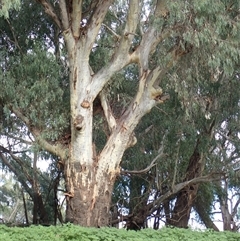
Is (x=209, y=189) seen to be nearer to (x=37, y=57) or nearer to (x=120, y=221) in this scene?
(x=120, y=221)

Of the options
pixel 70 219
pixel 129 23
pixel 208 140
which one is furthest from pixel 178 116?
pixel 70 219

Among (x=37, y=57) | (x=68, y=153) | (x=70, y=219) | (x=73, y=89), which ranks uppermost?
(x=37, y=57)

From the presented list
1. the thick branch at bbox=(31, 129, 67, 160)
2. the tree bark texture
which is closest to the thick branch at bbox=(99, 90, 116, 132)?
the tree bark texture

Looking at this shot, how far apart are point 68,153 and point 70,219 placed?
1.43 meters

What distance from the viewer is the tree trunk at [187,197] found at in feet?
53.8

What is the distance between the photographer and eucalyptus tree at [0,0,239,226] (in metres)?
10.9

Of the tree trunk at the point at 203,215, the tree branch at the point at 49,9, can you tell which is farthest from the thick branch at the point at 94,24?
the tree trunk at the point at 203,215

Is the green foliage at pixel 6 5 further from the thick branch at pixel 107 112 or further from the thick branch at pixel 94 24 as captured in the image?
the thick branch at pixel 107 112

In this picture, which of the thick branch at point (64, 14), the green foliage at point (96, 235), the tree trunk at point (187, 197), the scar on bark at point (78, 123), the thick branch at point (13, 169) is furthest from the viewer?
the thick branch at point (13, 169)

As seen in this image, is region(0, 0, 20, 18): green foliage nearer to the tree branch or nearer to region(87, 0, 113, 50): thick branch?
the tree branch

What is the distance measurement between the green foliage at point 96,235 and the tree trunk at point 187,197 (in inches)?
317

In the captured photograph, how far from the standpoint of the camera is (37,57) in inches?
488

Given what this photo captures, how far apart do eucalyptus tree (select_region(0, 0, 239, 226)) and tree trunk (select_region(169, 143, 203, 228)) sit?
443 centimetres

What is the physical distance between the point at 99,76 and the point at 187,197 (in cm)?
713
